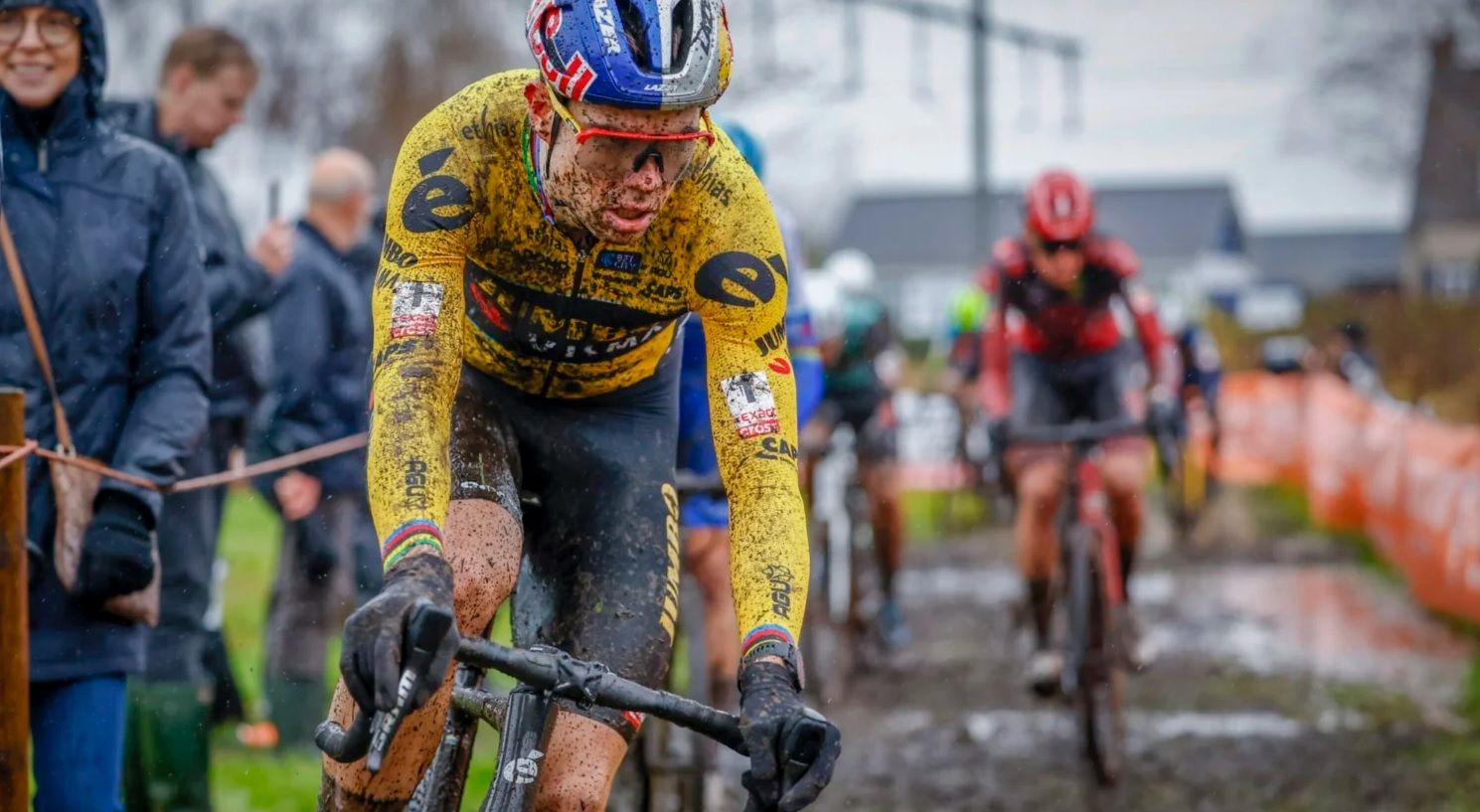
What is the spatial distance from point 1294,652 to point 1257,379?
17705 millimetres

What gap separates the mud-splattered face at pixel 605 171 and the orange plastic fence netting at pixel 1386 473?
322 inches

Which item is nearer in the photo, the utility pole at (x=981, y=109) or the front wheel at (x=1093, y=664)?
the front wheel at (x=1093, y=664)

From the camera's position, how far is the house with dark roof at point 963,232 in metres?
86.5

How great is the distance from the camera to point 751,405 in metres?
3.59

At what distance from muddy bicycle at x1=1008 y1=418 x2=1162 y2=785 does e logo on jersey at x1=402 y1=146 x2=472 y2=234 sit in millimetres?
4671

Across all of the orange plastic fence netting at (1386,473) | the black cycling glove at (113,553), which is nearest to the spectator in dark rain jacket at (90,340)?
the black cycling glove at (113,553)

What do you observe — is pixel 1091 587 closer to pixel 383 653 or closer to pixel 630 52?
pixel 630 52

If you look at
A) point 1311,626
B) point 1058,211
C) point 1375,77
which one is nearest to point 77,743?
point 1058,211

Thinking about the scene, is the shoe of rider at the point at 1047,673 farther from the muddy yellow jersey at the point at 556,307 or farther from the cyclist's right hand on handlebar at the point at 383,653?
the cyclist's right hand on handlebar at the point at 383,653

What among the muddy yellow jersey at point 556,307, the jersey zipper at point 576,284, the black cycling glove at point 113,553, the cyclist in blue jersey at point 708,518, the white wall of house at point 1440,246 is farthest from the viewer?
the white wall of house at point 1440,246

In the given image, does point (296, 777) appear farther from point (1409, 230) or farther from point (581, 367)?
point (1409, 230)

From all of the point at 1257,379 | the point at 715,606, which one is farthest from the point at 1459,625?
the point at 1257,379

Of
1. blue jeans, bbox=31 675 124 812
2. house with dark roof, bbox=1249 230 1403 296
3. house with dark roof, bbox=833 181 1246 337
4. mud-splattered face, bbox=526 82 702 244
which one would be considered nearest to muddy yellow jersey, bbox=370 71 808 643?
mud-splattered face, bbox=526 82 702 244

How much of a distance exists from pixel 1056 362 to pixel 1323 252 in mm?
100765
